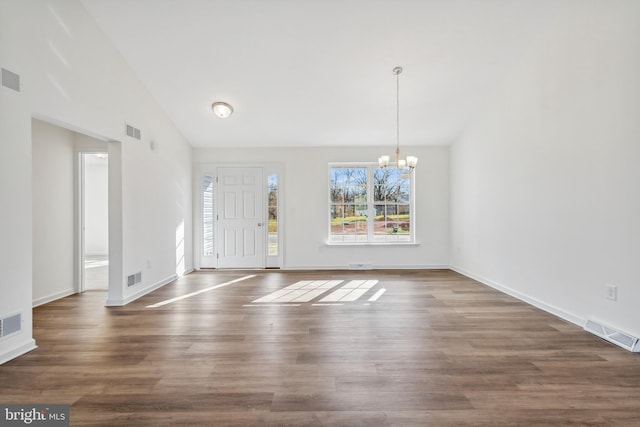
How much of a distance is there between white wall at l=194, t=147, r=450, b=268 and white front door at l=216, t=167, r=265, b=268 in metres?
0.36

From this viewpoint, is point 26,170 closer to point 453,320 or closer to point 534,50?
point 453,320

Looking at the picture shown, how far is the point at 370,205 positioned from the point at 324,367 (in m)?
4.41

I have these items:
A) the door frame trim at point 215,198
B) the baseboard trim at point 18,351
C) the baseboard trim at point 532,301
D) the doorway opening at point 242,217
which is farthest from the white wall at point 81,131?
the baseboard trim at point 532,301

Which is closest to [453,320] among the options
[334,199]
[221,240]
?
[334,199]

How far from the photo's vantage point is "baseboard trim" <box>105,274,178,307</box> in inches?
153

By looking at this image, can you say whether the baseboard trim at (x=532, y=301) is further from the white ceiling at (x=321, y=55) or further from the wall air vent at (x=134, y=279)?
the wall air vent at (x=134, y=279)

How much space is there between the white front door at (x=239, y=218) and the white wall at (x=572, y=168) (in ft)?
13.8

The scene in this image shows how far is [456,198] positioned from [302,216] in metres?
3.05

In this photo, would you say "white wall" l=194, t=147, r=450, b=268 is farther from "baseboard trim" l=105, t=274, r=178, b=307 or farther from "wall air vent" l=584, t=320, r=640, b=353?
"wall air vent" l=584, t=320, r=640, b=353

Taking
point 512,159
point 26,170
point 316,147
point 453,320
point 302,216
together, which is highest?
point 316,147

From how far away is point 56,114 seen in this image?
297cm

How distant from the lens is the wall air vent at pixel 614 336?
2.54 metres

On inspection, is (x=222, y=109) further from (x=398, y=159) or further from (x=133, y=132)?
(x=398, y=159)

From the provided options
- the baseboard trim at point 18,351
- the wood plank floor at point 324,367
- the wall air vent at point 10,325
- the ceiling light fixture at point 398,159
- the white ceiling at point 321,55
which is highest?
the white ceiling at point 321,55
